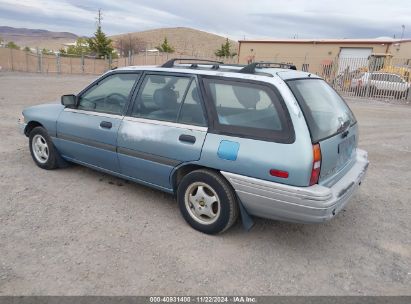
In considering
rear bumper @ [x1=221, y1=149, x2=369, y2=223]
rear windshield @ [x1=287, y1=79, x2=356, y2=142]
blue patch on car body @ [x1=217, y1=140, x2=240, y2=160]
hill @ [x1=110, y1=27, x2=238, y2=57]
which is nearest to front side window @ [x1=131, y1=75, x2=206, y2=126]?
blue patch on car body @ [x1=217, y1=140, x2=240, y2=160]

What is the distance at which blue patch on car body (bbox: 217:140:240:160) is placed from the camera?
10.3 feet

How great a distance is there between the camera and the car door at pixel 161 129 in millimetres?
3455

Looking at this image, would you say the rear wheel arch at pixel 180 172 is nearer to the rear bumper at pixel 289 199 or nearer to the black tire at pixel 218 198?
the black tire at pixel 218 198

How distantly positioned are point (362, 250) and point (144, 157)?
2381 mm

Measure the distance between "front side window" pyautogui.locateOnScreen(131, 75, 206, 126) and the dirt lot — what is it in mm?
1090

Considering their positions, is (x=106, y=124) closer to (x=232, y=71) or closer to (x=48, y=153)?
(x=48, y=153)

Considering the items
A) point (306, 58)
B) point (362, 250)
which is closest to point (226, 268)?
point (362, 250)

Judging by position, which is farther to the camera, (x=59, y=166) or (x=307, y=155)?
(x=59, y=166)

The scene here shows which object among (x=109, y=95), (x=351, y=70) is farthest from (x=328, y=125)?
(x=351, y=70)

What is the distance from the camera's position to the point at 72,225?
3.54 metres

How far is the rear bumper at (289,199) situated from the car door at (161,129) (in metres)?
0.58

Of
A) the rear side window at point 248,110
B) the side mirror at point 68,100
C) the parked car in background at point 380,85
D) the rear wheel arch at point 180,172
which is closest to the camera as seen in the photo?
the rear side window at point 248,110

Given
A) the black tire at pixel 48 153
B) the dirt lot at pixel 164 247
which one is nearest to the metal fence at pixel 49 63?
the black tire at pixel 48 153

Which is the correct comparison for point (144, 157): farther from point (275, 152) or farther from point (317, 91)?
point (317, 91)
